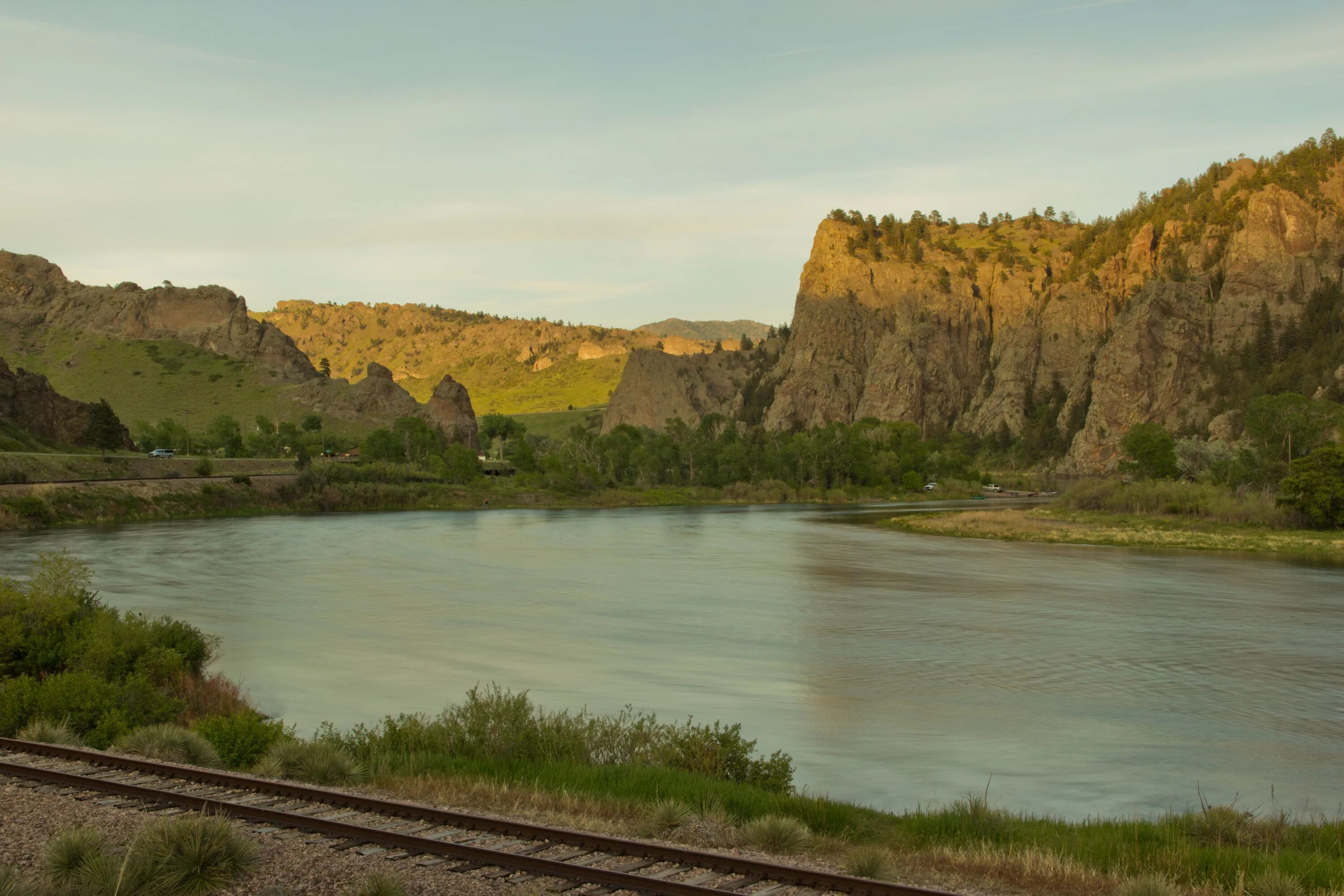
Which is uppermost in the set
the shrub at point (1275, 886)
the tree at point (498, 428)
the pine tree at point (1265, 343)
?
the pine tree at point (1265, 343)

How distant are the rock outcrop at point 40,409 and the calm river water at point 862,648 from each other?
50.8m

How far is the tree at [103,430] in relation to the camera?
10638 cm

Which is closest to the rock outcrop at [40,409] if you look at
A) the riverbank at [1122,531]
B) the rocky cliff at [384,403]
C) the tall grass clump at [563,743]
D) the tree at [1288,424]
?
the rocky cliff at [384,403]

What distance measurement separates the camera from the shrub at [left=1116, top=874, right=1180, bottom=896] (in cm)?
862

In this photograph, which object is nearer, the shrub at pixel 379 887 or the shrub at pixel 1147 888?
the shrub at pixel 379 887

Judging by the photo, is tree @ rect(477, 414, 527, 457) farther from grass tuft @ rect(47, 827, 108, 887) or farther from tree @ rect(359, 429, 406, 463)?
grass tuft @ rect(47, 827, 108, 887)

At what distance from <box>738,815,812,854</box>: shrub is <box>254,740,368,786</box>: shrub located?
16.3ft

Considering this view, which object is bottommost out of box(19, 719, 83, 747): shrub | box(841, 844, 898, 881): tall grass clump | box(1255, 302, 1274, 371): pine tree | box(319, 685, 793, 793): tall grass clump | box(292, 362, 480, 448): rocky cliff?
box(319, 685, 793, 793): tall grass clump

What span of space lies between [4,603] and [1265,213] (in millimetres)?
183140

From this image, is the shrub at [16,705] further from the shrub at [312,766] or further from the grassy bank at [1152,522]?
the grassy bank at [1152,522]

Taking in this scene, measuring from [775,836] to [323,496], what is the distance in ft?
305

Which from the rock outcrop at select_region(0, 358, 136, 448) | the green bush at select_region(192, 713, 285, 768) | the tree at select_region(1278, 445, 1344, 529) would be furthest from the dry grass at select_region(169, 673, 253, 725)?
the rock outcrop at select_region(0, 358, 136, 448)

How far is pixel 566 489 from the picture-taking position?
117625 millimetres

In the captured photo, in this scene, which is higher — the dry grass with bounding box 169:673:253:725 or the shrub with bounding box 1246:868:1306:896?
the shrub with bounding box 1246:868:1306:896
